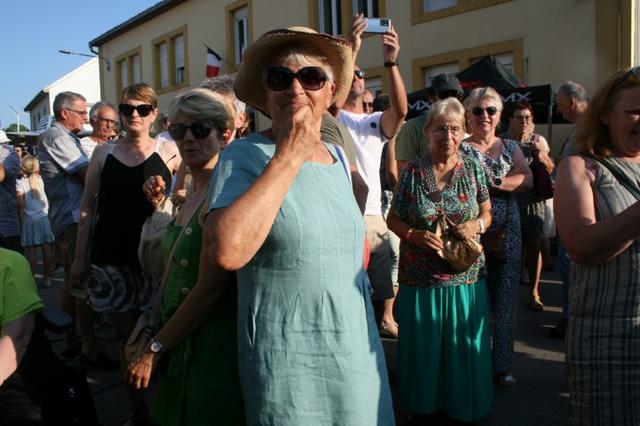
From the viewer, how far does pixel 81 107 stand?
472 centimetres

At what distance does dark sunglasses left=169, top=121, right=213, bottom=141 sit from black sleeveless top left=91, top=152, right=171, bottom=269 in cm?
143

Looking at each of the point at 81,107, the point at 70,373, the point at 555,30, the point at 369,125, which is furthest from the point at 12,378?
the point at 555,30

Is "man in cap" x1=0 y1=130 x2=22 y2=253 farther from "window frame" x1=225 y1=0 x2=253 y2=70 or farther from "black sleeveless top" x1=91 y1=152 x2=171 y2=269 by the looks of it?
"window frame" x1=225 y1=0 x2=253 y2=70

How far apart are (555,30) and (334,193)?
33.8 ft

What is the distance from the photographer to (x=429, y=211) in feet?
10.2

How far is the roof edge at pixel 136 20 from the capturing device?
19.8 metres

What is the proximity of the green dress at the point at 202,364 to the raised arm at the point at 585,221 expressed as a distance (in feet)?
4.26

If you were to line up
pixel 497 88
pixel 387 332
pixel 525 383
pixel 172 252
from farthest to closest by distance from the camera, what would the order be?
pixel 497 88
pixel 387 332
pixel 525 383
pixel 172 252

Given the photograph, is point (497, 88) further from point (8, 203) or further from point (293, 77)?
point (293, 77)

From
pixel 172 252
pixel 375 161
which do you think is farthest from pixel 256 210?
pixel 375 161

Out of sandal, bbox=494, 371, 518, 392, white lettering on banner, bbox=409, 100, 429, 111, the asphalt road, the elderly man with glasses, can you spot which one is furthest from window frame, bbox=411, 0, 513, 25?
sandal, bbox=494, 371, 518, 392

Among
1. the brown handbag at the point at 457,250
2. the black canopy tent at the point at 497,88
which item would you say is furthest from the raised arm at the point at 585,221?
the black canopy tent at the point at 497,88

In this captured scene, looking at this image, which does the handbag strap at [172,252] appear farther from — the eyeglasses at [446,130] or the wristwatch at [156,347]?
the eyeglasses at [446,130]

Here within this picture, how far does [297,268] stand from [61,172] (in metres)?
3.55
